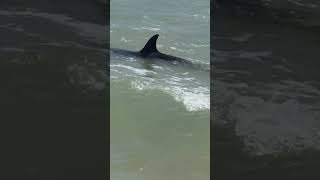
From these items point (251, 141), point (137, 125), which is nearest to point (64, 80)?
point (137, 125)

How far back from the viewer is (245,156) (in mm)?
6973

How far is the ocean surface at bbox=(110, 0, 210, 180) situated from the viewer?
22.2ft

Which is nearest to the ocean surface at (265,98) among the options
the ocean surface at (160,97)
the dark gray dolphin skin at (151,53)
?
the ocean surface at (160,97)

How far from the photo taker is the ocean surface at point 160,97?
6.76m

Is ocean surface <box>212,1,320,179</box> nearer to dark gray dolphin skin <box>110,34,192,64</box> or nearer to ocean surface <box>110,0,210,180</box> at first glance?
ocean surface <box>110,0,210,180</box>

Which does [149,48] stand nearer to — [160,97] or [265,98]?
[160,97]

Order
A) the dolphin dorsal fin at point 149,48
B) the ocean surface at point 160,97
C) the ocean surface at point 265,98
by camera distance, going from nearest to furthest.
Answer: the ocean surface at point 160,97 < the ocean surface at point 265,98 < the dolphin dorsal fin at point 149,48

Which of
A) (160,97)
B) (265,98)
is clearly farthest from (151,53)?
(265,98)

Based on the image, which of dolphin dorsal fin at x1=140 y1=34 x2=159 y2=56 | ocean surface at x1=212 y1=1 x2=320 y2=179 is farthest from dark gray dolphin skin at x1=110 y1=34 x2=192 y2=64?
ocean surface at x1=212 y1=1 x2=320 y2=179

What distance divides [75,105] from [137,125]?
2.70 ft

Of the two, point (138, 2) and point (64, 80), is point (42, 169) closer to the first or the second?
point (64, 80)

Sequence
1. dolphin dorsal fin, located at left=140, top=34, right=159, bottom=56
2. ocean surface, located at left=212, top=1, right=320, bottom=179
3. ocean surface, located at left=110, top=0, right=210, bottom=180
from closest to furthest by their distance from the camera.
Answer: ocean surface, located at left=110, top=0, right=210, bottom=180 < ocean surface, located at left=212, top=1, right=320, bottom=179 < dolphin dorsal fin, located at left=140, top=34, right=159, bottom=56

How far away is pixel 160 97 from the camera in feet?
28.0

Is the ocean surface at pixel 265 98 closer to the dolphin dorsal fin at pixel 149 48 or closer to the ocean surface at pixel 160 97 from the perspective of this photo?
the ocean surface at pixel 160 97
